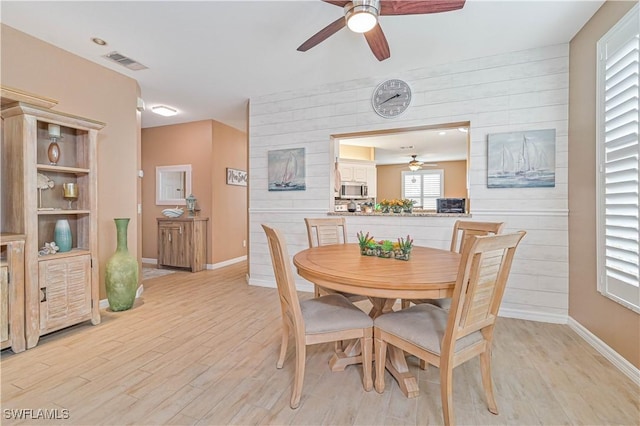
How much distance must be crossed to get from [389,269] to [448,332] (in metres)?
0.44

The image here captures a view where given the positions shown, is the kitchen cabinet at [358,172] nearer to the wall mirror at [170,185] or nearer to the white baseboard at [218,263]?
the white baseboard at [218,263]

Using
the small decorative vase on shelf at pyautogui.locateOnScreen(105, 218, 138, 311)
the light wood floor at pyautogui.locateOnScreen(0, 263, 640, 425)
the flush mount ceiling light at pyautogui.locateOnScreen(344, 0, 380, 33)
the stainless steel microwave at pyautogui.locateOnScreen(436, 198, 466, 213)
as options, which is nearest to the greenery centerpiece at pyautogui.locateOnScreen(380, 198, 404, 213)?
the stainless steel microwave at pyautogui.locateOnScreen(436, 198, 466, 213)

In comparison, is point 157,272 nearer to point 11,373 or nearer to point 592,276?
point 11,373

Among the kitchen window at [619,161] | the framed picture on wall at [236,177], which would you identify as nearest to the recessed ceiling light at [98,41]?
the framed picture on wall at [236,177]

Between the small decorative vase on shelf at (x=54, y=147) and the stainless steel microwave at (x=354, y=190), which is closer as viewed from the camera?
the small decorative vase on shelf at (x=54, y=147)

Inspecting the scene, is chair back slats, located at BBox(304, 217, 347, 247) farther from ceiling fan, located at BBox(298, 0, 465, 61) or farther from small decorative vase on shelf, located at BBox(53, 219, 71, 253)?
small decorative vase on shelf, located at BBox(53, 219, 71, 253)

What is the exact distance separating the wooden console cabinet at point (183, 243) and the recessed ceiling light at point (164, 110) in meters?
1.73

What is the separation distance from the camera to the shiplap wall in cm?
288

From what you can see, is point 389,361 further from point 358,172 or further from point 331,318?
point 358,172

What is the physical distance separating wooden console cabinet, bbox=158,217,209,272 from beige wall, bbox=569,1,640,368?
16.3ft

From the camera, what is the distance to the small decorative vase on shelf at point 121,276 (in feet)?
10.1

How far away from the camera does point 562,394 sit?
5.77 feet

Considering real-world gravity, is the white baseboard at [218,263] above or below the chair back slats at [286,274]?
below

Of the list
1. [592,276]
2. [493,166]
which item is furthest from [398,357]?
[493,166]
